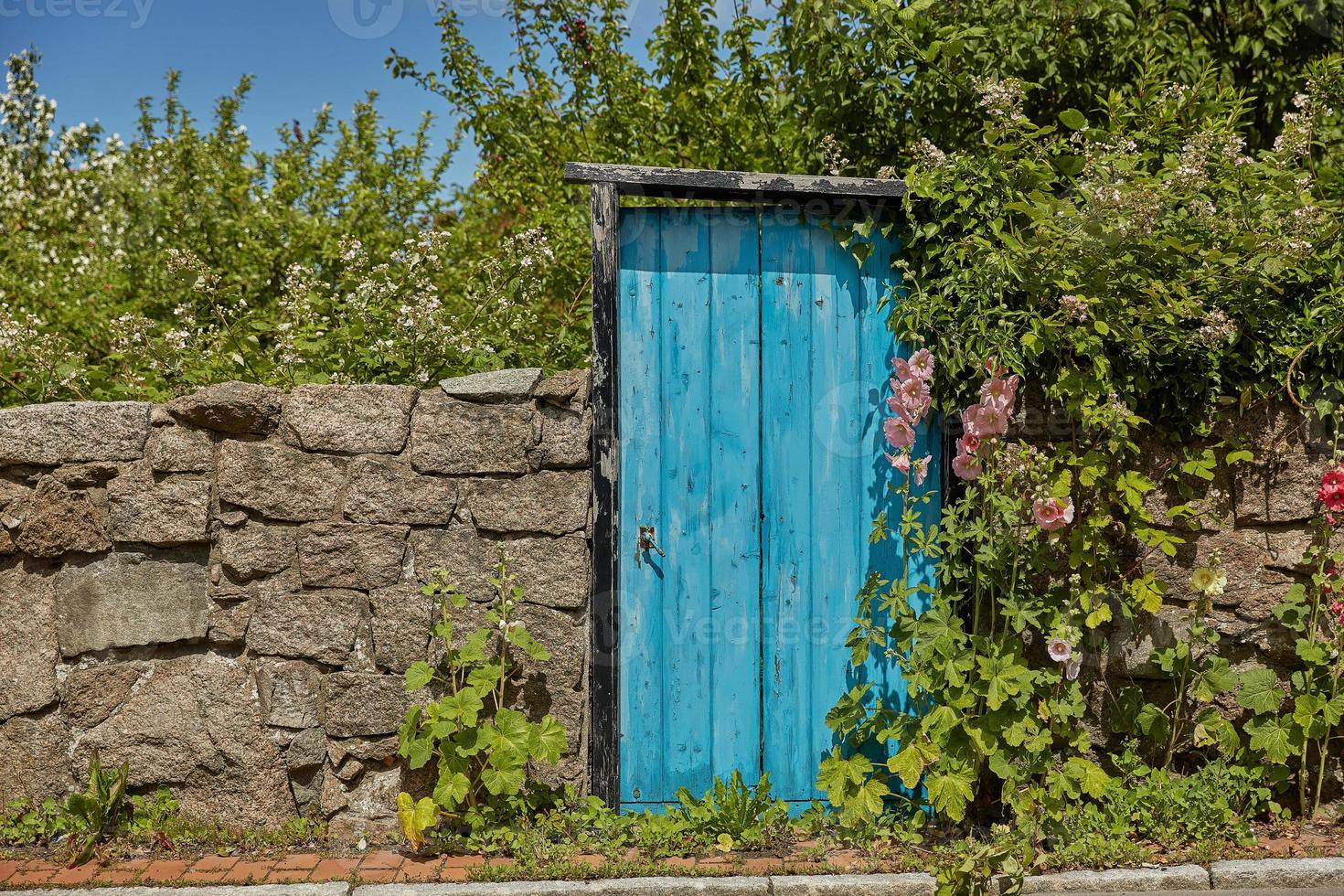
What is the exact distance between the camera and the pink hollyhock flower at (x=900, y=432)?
3643 mm

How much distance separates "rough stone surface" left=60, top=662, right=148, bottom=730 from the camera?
3740mm

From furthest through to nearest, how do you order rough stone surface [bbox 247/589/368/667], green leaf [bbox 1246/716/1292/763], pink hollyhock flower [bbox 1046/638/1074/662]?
1. rough stone surface [bbox 247/589/368/667]
2. green leaf [bbox 1246/716/1292/763]
3. pink hollyhock flower [bbox 1046/638/1074/662]

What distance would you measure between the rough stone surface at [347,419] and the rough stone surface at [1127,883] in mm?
2860

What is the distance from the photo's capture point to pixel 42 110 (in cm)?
1230

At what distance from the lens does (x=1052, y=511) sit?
3520 mm

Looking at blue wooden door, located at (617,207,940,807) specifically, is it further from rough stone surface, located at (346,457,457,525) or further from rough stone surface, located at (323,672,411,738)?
rough stone surface, located at (323,672,411,738)

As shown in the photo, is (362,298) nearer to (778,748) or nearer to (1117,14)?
(778,748)

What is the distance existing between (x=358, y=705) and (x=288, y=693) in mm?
277

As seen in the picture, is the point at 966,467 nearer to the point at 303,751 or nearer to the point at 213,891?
the point at 303,751

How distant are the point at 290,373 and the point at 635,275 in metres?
1.58

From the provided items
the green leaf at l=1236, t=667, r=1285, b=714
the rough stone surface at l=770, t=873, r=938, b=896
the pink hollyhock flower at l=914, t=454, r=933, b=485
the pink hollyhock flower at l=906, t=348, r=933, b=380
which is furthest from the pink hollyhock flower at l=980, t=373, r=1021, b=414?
the rough stone surface at l=770, t=873, r=938, b=896

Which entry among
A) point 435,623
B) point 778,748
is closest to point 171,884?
point 435,623

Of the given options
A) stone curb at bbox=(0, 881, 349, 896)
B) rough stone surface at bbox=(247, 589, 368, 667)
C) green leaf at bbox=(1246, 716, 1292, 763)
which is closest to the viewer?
stone curb at bbox=(0, 881, 349, 896)

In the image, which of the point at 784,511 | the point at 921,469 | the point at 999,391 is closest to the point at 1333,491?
the point at 999,391
